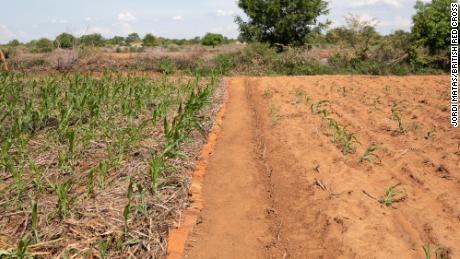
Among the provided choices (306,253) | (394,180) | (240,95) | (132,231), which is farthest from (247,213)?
(240,95)

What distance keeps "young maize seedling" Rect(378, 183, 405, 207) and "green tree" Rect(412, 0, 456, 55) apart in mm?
15887

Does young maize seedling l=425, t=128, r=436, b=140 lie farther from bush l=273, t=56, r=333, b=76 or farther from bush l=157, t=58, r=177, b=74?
bush l=157, t=58, r=177, b=74

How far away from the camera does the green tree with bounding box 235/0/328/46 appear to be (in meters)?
22.9

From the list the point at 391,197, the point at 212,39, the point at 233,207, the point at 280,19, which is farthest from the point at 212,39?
the point at 391,197

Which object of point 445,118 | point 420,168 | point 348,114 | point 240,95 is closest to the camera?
point 420,168

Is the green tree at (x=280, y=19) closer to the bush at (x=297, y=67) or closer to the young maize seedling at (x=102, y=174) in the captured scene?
the bush at (x=297, y=67)

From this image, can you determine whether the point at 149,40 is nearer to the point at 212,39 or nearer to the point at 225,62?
the point at 212,39

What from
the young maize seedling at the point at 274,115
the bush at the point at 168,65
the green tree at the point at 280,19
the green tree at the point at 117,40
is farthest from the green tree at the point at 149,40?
the young maize seedling at the point at 274,115

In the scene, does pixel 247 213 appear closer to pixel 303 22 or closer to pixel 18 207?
pixel 18 207

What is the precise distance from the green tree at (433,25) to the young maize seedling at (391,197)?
52.1 feet

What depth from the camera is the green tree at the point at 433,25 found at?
1758 centimetres

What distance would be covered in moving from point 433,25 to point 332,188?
1608 cm

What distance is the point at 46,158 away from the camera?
451cm

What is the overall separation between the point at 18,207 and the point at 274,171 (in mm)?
2758
